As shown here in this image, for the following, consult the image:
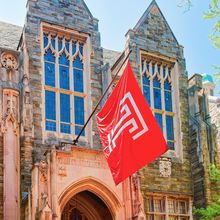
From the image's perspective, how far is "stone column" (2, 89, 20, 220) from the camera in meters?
15.6

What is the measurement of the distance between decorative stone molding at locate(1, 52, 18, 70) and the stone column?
1047 mm

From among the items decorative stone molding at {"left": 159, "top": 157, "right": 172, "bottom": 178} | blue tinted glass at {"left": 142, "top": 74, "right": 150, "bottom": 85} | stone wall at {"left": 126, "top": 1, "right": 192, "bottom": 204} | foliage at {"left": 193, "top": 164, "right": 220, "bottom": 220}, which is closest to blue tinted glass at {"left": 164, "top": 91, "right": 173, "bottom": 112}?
stone wall at {"left": 126, "top": 1, "right": 192, "bottom": 204}

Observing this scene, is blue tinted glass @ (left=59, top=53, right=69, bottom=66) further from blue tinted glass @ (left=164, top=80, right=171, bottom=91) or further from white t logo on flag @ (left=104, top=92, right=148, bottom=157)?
white t logo on flag @ (left=104, top=92, right=148, bottom=157)

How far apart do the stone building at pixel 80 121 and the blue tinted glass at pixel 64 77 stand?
4 cm

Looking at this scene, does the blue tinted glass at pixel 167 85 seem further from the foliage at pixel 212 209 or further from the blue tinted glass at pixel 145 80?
the foliage at pixel 212 209

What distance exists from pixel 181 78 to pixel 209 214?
572 cm

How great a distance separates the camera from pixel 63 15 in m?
19.6

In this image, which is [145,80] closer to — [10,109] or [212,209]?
[212,209]

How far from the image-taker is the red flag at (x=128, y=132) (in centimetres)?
1348

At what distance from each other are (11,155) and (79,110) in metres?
3.53

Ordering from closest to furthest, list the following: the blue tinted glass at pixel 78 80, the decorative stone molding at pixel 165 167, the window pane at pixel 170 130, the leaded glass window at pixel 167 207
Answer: the leaded glass window at pixel 167 207
the blue tinted glass at pixel 78 80
the decorative stone molding at pixel 165 167
the window pane at pixel 170 130

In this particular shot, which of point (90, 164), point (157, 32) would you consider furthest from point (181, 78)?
point (90, 164)

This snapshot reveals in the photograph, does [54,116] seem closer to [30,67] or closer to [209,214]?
[30,67]

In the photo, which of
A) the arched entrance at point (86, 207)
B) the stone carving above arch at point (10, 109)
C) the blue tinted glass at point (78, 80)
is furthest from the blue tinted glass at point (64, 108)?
the arched entrance at point (86, 207)
